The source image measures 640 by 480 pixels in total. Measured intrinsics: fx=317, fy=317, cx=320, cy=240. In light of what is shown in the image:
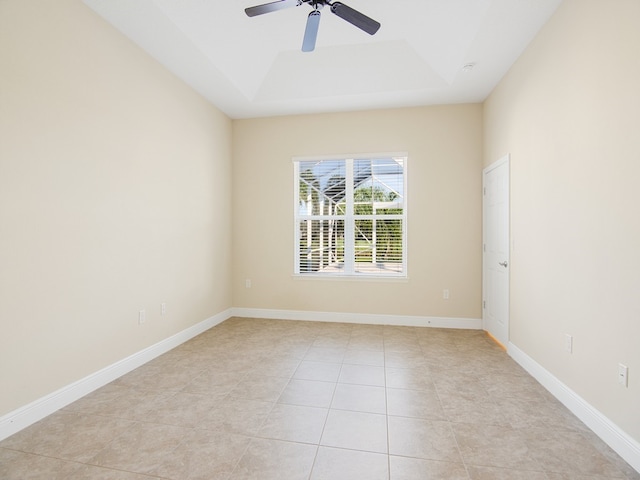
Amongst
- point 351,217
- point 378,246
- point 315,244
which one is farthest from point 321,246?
point 378,246

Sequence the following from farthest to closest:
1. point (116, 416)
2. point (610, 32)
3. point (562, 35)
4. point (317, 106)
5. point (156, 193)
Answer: point (317, 106)
point (156, 193)
point (562, 35)
point (116, 416)
point (610, 32)

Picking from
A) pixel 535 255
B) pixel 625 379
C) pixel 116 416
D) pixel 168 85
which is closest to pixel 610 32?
pixel 535 255

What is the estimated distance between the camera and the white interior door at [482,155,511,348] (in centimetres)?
337

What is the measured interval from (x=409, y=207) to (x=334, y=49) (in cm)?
210

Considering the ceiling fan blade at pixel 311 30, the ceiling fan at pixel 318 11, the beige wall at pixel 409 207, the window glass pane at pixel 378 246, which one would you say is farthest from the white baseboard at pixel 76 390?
→ the ceiling fan blade at pixel 311 30

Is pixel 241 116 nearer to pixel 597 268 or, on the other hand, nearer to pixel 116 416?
pixel 116 416

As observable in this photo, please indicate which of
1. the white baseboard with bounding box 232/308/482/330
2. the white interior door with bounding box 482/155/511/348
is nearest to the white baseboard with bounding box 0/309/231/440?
the white baseboard with bounding box 232/308/482/330

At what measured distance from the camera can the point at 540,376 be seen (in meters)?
2.61

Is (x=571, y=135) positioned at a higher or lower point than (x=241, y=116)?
lower

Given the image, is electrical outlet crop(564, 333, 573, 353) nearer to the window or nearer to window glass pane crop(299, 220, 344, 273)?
the window

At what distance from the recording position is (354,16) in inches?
88.2

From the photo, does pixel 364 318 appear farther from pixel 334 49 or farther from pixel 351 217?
pixel 334 49

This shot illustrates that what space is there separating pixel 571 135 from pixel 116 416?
3.66 metres

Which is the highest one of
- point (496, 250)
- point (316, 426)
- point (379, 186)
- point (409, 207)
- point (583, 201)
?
point (379, 186)
